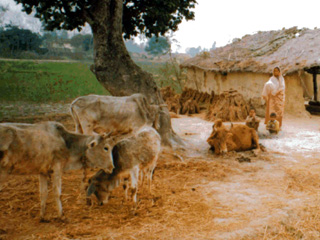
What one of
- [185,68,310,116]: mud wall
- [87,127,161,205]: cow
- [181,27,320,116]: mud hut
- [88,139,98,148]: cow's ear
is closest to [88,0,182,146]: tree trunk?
[87,127,161,205]: cow

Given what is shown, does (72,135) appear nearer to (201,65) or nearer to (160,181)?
(160,181)

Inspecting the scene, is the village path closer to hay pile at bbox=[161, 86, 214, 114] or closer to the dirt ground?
the dirt ground

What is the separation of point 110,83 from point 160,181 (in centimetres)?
386

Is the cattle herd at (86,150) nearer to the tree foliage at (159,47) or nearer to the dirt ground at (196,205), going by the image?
the dirt ground at (196,205)

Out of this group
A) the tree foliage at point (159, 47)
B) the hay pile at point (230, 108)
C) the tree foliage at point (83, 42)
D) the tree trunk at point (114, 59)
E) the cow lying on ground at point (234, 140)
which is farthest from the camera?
the tree foliage at point (159, 47)

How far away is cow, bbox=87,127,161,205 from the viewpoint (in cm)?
525

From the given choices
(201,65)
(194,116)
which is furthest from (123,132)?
(201,65)

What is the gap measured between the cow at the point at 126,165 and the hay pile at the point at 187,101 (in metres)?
11.3

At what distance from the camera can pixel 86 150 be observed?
4.98 metres

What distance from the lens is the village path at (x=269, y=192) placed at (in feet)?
15.5

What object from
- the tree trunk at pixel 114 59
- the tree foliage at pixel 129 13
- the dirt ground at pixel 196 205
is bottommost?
the dirt ground at pixel 196 205

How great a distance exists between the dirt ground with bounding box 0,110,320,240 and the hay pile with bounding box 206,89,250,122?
587cm

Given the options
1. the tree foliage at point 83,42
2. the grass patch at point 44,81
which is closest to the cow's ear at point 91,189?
the grass patch at point 44,81

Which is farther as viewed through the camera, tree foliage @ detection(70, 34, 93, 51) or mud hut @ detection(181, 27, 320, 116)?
tree foliage @ detection(70, 34, 93, 51)
